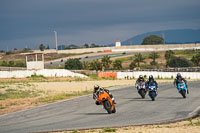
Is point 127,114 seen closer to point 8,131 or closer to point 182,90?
point 8,131

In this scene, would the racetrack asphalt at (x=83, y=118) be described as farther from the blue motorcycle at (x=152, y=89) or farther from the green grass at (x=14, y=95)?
the green grass at (x=14, y=95)

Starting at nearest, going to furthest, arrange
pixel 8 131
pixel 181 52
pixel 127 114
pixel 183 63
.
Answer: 1. pixel 8 131
2. pixel 127 114
3. pixel 183 63
4. pixel 181 52

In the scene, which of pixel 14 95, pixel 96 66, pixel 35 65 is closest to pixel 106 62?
pixel 96 66

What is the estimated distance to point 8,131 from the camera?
15.4 m

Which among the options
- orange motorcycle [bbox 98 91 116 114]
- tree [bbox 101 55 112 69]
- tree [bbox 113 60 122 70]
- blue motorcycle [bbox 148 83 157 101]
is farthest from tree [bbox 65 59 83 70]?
orange motorcycle [bbox 98 91 116 114]

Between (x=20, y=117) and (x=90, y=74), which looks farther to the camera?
(x=90, y=74)

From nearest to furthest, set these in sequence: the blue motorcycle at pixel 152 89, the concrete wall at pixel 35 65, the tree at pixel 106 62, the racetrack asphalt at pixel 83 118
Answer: the racetrack asphalt at pixel 83 118, the blue motorcycle at pixel 152 89, the concrete wall at pixel 35 65, the tree at pixel 106 62

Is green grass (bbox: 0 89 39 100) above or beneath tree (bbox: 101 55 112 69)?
beneath

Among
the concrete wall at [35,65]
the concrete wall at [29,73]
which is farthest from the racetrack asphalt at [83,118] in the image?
the concrete wall at [35,65]

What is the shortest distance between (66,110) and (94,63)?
6973 cm

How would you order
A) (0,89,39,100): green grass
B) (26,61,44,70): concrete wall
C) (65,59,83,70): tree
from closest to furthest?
(0,89,39,100): green grass, (26,61,44,70): concrete wall, (65,59,83,70): tree

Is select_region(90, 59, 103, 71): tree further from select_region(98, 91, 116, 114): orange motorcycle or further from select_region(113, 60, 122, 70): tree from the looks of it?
select_region(98, 91, 116, 114): orange motorcycle

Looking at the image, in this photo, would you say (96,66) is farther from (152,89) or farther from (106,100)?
(106,100)

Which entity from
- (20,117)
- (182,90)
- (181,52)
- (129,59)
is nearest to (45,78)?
(182,90)
